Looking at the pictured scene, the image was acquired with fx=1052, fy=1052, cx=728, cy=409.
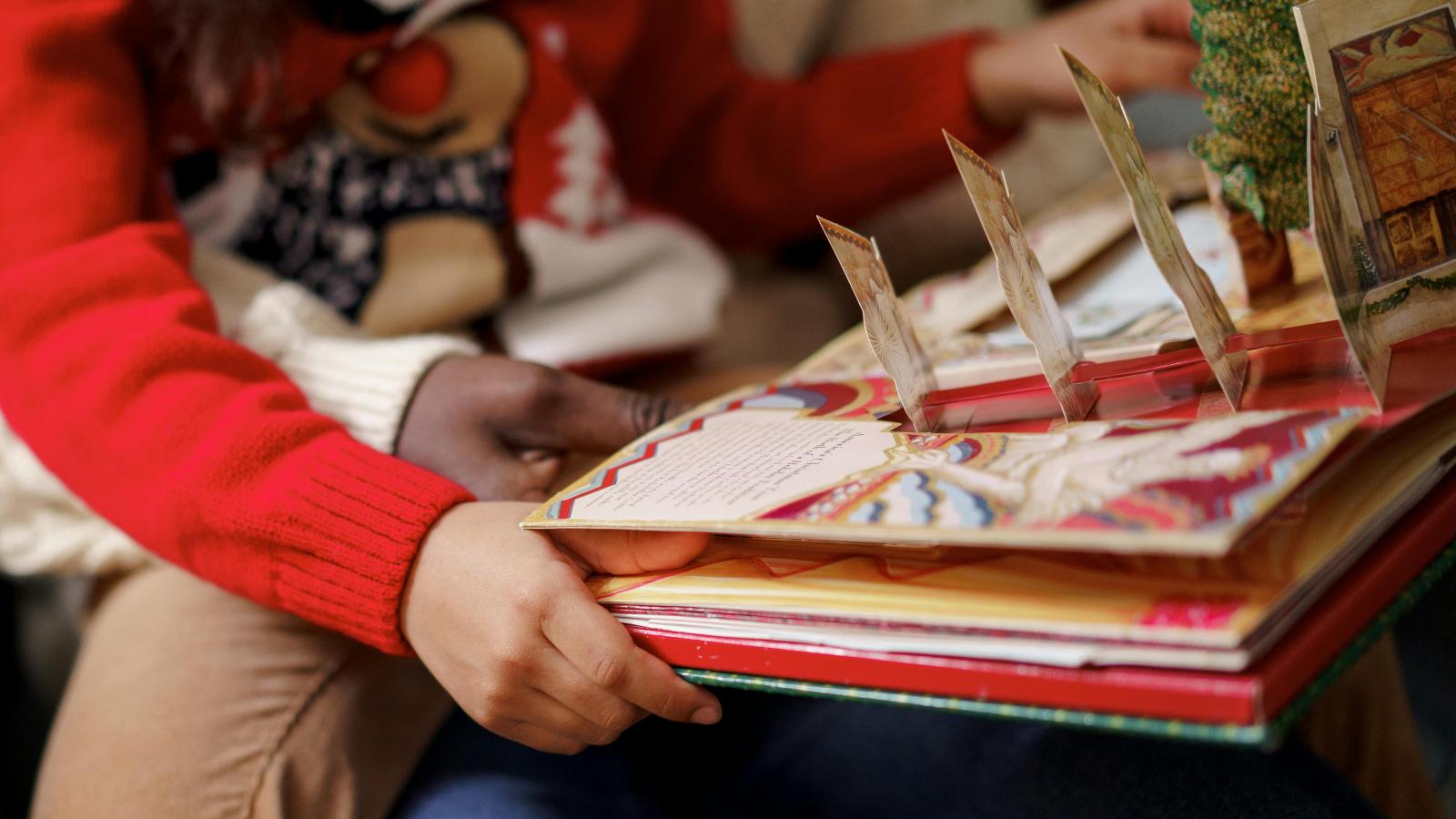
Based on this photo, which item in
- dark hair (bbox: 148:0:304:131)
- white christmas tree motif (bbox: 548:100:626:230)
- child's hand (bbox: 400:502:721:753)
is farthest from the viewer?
white christmas tree motif (bbox: 548:100:626:230)

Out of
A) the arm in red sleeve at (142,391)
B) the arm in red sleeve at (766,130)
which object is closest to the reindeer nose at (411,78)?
the arm in red sleeve at (142,391)

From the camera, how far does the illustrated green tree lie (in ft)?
1.49

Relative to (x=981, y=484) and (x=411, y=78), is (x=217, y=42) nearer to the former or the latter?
(x=411, y=78)

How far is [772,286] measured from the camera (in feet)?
3.51

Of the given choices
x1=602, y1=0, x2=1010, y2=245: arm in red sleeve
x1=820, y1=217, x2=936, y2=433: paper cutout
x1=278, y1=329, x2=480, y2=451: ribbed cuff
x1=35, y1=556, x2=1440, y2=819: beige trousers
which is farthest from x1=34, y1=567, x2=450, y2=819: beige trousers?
x1=602, y1=0, x2=1010, y2=245: arm in red sleeve

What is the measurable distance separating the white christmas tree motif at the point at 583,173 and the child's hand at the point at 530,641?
40 cm

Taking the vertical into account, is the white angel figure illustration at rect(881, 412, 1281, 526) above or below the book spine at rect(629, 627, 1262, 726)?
above

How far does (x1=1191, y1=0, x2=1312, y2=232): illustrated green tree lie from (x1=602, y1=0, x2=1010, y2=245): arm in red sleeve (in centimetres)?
42

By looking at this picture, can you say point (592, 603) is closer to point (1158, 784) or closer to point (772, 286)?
point (1158, 784)

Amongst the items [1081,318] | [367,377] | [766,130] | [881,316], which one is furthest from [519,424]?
[766,130]

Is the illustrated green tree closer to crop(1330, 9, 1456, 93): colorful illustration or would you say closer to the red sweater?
crop(1330, 9, 1456, 93): colorful illustration

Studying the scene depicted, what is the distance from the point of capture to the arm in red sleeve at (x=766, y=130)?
924 mm

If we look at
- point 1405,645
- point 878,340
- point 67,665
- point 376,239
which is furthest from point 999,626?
point 67,665

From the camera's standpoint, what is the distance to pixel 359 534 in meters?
0.46
